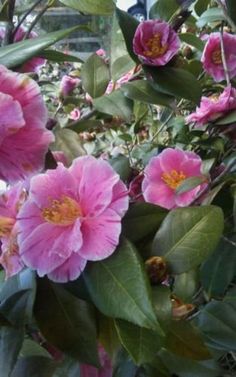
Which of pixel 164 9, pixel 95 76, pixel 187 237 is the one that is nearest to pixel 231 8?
pixel 164 9

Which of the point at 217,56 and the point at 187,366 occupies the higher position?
the point at 217,56

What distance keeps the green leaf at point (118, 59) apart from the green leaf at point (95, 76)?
0.08 ft

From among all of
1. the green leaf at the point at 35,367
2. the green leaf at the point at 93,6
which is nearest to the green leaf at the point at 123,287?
the green leaf at the point at 35,367

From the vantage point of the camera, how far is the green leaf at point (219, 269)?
1.97 feet

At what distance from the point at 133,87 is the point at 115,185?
0.23 m

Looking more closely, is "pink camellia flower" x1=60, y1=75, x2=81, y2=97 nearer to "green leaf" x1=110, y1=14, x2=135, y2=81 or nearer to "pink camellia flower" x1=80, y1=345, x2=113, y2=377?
"green leaf" x1=110, y1=14, x2=135, y2=81

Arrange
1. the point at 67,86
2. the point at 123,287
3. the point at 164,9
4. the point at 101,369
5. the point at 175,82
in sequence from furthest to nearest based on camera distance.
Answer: the point at 67,86
the point at 164,9
the point at 175,82
the point at 101,369
the point at 123,287

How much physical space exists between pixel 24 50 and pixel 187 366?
0.35 meters

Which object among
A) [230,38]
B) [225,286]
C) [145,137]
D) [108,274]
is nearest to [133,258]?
[108,274]

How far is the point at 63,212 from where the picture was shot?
1.39 ft

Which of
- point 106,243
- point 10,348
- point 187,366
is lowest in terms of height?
point 187,366

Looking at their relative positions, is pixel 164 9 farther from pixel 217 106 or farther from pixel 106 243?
pixel 106 243

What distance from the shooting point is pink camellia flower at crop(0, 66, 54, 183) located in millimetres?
385

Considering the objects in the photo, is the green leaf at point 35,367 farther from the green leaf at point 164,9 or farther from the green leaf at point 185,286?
the green leaf at point 164,9
